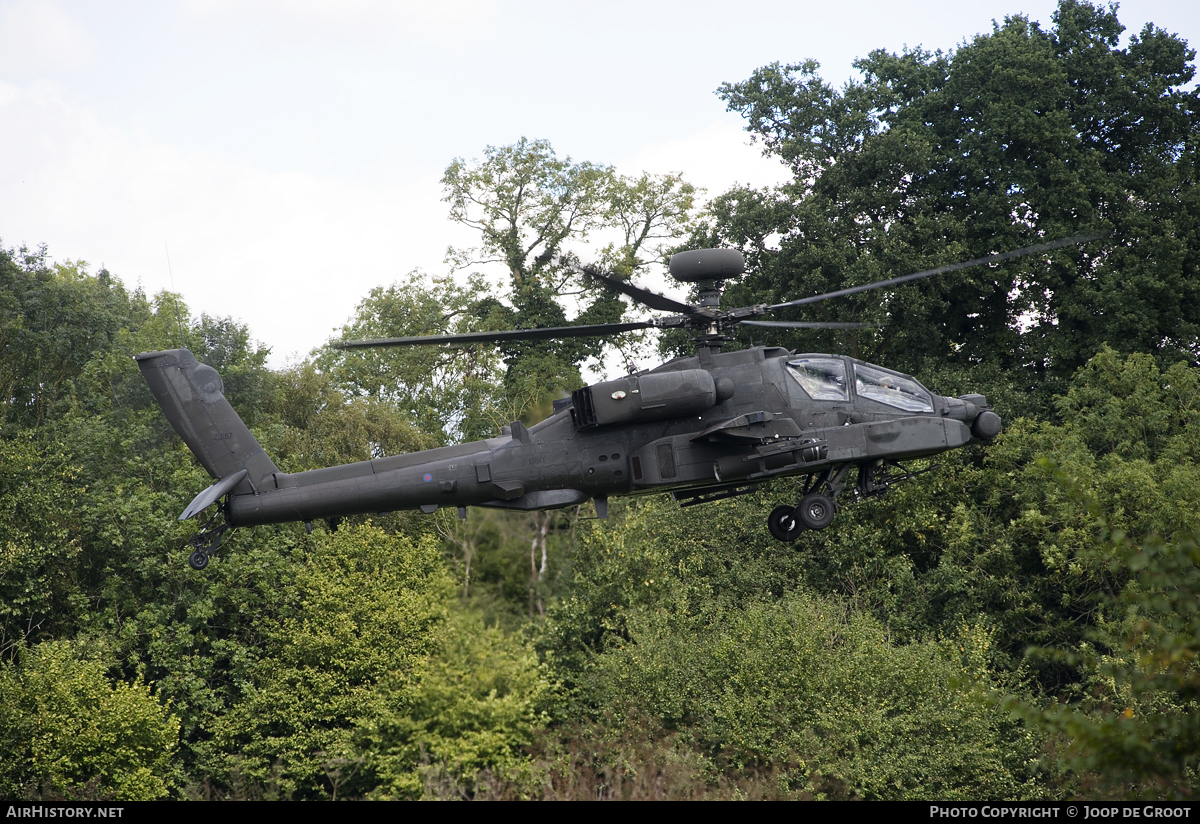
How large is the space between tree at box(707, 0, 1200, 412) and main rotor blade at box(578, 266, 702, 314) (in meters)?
20.7

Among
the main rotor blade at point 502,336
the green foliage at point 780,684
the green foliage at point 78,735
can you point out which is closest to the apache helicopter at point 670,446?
the main rotor blade at point 502,336

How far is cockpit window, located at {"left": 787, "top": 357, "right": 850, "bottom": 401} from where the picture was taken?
59.3 ft

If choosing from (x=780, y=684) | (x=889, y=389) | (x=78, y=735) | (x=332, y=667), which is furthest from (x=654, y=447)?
(x=78, y=735)

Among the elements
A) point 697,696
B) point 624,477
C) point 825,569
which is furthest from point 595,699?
point 624,477

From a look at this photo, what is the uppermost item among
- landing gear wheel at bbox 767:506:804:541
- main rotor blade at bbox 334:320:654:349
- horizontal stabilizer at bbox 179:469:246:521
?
main rotor blade at bbox 334:320:654:349

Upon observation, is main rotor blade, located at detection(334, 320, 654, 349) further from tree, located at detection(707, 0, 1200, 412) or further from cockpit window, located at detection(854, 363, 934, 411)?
tree, located at detection(707, 0, 1200, 412)

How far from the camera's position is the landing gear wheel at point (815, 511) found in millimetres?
18203

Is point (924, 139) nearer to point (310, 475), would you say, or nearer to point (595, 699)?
point (595, 699)

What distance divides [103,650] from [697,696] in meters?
19.2

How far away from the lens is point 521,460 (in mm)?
17719

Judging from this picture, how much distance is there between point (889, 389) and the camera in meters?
18.5

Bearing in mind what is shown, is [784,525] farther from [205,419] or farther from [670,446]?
[205,419]

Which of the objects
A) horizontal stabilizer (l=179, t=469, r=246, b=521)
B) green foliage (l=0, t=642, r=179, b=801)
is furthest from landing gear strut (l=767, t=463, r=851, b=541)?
green foliage (l=0, t=642, r=179, b=801)

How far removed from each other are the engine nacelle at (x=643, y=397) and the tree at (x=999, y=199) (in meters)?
20.6
